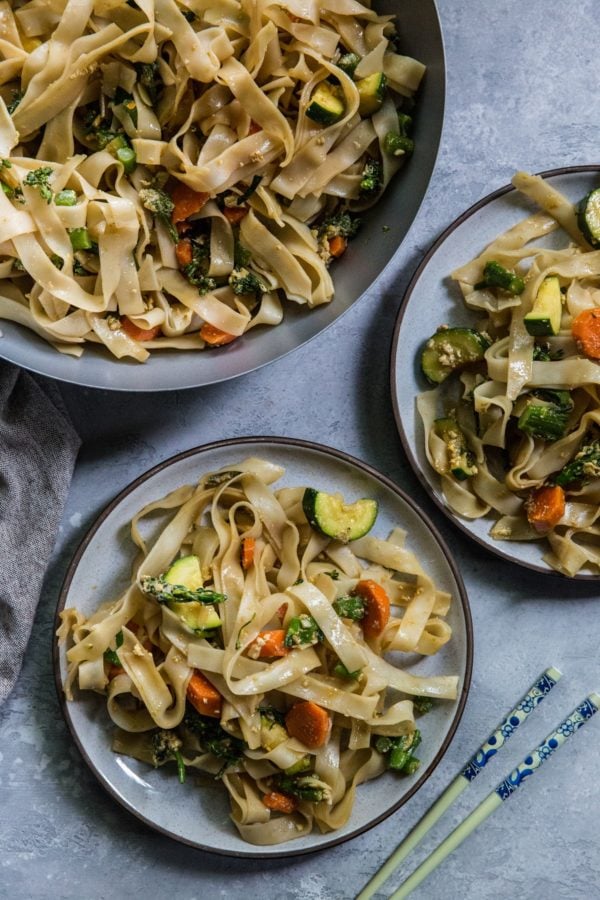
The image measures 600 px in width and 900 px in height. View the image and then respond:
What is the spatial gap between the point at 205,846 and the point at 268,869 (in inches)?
15.2

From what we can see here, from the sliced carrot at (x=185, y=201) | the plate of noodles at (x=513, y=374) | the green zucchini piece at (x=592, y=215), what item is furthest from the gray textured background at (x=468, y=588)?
the sliced carrot at (x=185, y=201)

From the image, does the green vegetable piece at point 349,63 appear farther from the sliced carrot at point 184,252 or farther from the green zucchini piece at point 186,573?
the green zucchini piece at point 186,573

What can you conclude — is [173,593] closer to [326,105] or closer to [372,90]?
[326,105]

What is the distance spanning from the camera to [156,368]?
3.20 meters

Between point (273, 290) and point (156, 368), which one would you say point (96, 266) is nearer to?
point (156, 368)

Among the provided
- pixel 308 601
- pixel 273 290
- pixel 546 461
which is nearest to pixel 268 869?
pixel 308 601

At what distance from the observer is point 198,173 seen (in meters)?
2.94

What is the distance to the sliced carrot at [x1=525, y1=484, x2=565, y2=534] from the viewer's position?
3.45 meters

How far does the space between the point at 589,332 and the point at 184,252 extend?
1.47m

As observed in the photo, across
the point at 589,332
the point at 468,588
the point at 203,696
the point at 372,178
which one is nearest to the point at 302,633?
the point at 203,696

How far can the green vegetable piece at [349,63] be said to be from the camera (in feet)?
10.2

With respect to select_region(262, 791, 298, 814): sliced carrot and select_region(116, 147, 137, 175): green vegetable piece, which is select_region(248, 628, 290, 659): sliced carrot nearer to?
select_region(262, 791, 298, 814): sliced carrot

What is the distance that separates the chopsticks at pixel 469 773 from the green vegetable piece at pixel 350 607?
31.8 inches

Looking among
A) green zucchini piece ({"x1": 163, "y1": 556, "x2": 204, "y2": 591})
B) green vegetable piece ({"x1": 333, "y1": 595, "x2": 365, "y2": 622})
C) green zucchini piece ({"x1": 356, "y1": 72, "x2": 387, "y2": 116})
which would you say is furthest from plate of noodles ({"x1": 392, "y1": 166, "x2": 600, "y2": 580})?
green zucchini piece ({"x1": 163, "y1": 556, "x2": 204, "y2": 591})
